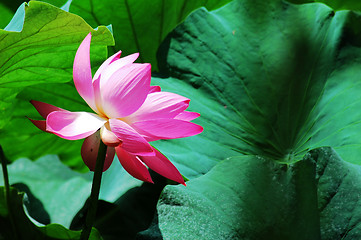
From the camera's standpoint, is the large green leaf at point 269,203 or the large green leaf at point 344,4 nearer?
the large green leaf at point 269,203

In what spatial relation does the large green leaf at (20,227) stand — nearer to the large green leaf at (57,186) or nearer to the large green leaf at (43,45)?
the large green leaf at (57,186)

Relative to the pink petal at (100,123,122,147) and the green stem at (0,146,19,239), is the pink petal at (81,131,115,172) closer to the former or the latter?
the pink petal at (100,123,122,147)

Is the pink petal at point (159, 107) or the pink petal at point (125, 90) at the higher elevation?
the pink petal at point (125, 90)

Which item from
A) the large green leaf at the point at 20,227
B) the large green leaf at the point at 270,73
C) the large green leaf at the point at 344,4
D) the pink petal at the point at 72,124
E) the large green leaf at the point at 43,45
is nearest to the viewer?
the pink petal at the point at 72,124

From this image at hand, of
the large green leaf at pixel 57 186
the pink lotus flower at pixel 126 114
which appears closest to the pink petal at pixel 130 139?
the pink lotus flower at pixel 126 114

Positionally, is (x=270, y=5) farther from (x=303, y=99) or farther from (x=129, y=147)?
(x=129, y=147)

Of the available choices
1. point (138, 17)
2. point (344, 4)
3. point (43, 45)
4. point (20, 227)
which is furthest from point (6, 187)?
point (344, 4)

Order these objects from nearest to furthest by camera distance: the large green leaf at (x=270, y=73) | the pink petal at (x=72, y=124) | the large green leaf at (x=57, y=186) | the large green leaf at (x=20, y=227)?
the pink petal at (x=72, y=124)
the large green leaf at (x=20, y=227)
the large green leaf at (x=270, y=73)
the large green leaf at (x=57, y=186)
